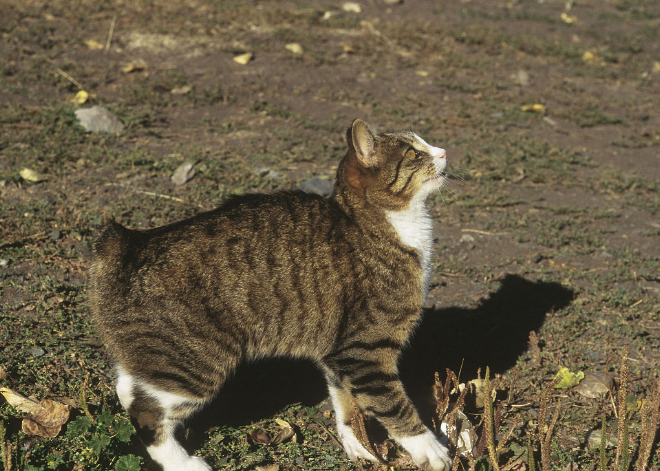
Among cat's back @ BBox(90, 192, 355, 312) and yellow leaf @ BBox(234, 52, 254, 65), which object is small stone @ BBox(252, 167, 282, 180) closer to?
cat's back @ BBox(90, 192, 355, 312)

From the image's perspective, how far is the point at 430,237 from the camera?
13.1 ft

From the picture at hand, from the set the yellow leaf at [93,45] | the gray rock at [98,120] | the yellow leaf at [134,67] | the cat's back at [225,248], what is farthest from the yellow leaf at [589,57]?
the cat's back at [225,248]

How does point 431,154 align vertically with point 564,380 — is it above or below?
above

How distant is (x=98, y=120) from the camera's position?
23.3 feet

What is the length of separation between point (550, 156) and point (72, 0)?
7703 millimetres

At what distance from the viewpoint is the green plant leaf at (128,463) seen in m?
3.13

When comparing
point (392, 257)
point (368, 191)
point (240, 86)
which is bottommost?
point (240, 86)

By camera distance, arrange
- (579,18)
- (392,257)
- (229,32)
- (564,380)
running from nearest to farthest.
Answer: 1. (392,257)
2. (564,380)
3. (229,32)
4. (579,18)

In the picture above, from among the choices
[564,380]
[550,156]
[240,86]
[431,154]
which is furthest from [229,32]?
[564,380]

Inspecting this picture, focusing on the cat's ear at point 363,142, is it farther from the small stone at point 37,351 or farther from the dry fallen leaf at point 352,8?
the dry fallen leaf at point 352,8

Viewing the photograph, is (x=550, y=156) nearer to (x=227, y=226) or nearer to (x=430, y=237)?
(x=430, y=237)

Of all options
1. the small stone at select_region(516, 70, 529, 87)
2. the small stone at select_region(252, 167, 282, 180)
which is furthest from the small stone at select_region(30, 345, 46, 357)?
the small stone at select_region(516, 70, 529, 87)

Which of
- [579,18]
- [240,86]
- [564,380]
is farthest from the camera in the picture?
[579,18]

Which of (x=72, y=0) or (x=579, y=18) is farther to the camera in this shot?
(x=579, y=18)
